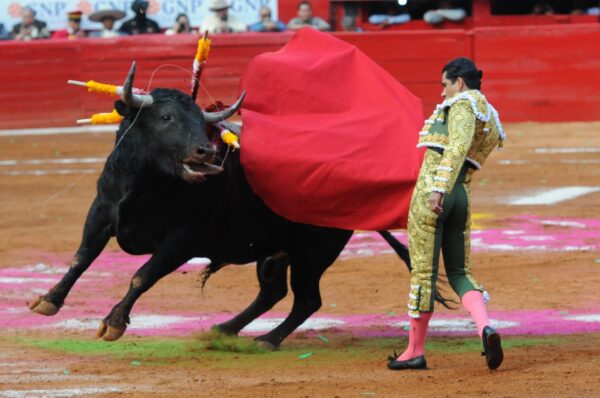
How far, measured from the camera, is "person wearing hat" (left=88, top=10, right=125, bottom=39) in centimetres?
1919

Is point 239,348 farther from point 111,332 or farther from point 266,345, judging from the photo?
point 111,332

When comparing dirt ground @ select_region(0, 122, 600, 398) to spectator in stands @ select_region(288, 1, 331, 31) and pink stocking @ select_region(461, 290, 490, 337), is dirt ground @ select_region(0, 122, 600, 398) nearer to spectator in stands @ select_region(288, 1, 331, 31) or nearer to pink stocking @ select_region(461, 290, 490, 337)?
pink stocking @ select_region(461, 290, 490, 337)

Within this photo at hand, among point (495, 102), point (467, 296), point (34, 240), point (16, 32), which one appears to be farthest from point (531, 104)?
point (467, 296)

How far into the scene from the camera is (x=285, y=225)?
738 centimetres

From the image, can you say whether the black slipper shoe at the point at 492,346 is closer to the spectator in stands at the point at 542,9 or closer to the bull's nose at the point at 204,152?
the bull's nose at the point at 204,152

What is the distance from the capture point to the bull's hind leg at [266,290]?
7508mm

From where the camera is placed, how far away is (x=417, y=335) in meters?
6.37

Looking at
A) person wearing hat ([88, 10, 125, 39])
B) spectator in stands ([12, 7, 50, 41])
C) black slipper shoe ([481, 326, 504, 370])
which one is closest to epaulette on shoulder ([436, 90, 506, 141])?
black slipper shoe ([481, 326, 504, 370])

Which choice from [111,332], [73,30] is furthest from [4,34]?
[111,332]

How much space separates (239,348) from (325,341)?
0.52 metres

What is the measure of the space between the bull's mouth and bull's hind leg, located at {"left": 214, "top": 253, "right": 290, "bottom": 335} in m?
1.06

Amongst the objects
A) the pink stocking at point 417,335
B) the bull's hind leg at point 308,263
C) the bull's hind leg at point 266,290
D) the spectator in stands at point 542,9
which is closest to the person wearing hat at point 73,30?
the spectator in stands at point 542,9

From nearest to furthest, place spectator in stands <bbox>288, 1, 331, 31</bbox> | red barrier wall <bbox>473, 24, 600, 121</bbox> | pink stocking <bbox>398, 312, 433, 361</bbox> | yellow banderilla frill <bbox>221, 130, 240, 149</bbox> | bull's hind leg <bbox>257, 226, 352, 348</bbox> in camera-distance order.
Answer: pink stocking <bbox>398, 312, 433, 361</bbox>
yellow banderilla frill <bbox>221, 130, 240, 149</bbox>
bull's hind leg <bbox>257, 226, 352, 348</bbox>
red barrier wall <bbox>473, 24, 600, 121</bbox>
spectator in stands <bbox>288, 1, 331, 31</bbox>

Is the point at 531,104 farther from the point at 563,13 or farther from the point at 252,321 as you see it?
the point at 252,321
